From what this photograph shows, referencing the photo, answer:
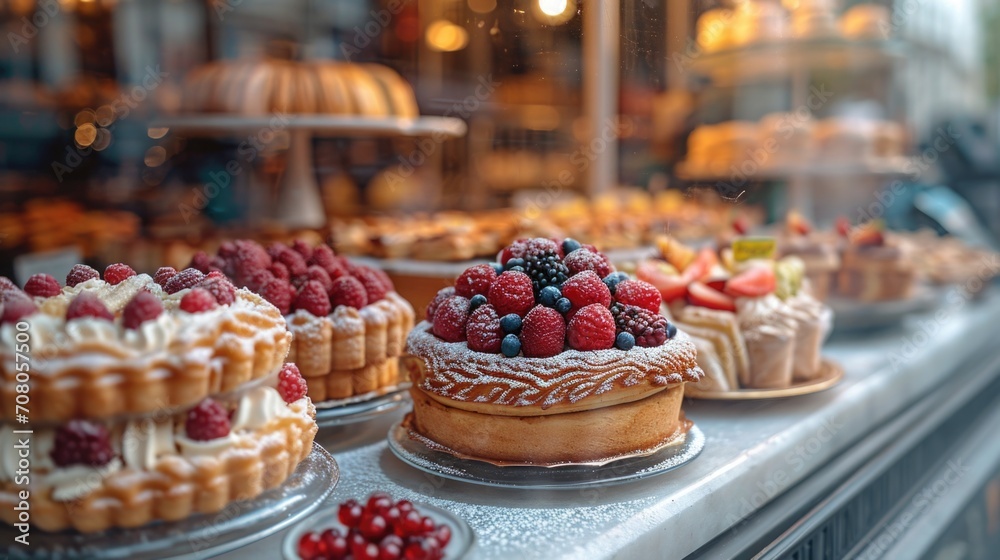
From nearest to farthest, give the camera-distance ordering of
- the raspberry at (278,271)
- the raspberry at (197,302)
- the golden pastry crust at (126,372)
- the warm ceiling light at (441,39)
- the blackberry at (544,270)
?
1. the golden pastry crust at (126,372)
2. the raspberry at (197,302)
3. the blackberry at (544,270)
4. the raspberry at (278,271)
5. the warm ceiling light at (441,39)

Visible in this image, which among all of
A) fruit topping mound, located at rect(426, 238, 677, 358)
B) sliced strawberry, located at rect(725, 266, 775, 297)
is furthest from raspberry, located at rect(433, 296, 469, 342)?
sliced strawberry, located at rect(725, 266, 775, 297)

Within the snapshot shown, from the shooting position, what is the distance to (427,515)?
1.10 m

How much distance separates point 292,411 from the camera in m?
1.22

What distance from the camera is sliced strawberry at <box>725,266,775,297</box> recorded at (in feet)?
6.40

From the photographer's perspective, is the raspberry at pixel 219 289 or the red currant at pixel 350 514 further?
the raspberry at pixel 219 289

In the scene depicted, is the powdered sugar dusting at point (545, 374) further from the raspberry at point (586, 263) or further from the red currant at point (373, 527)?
the red currant at point (373, 527)

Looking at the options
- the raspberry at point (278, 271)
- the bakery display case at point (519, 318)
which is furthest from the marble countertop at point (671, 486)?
the raspberry at point (278, 271)

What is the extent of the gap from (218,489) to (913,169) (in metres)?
3.68

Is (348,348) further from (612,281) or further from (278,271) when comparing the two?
(612,281)

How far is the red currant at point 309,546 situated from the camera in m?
1.00

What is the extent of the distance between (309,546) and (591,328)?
62cm

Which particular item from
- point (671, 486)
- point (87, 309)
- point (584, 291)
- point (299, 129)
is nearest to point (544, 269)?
point (584, 291)

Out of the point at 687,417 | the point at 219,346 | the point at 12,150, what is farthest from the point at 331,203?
the point at 219,346

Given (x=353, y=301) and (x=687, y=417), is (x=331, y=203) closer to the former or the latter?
(x=353, y=301)
